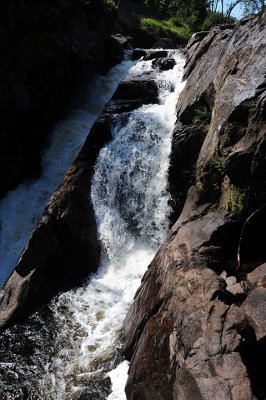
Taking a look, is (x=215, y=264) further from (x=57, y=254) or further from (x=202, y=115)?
(x=57, y=254)

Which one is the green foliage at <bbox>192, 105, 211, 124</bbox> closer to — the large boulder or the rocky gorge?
the rocky gorge

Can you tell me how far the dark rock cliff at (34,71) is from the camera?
634 inches

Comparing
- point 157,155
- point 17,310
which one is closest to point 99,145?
point 157,155

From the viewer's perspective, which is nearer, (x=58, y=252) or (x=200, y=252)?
(x=200, y=252)

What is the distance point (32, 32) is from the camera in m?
17.1

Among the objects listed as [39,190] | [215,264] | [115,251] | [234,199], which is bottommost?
[215,264]

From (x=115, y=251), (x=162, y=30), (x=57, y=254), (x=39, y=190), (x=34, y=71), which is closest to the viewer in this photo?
(x=115, y=251)

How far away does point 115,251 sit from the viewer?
12625 millimetres

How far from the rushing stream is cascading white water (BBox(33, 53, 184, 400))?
Answer: 22 mm

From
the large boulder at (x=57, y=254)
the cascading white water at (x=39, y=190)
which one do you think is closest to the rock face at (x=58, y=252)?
the large boulder at (x=57, y=254)

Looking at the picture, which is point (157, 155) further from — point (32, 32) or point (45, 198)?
point (32, 32)

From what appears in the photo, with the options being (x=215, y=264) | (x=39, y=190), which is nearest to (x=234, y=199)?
(x=215, y=264)

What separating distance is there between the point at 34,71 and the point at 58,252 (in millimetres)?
8828

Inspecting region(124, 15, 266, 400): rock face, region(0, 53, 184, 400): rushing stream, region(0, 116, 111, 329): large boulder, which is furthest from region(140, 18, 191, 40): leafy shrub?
region(0, 116, 111, 329): large boulder
